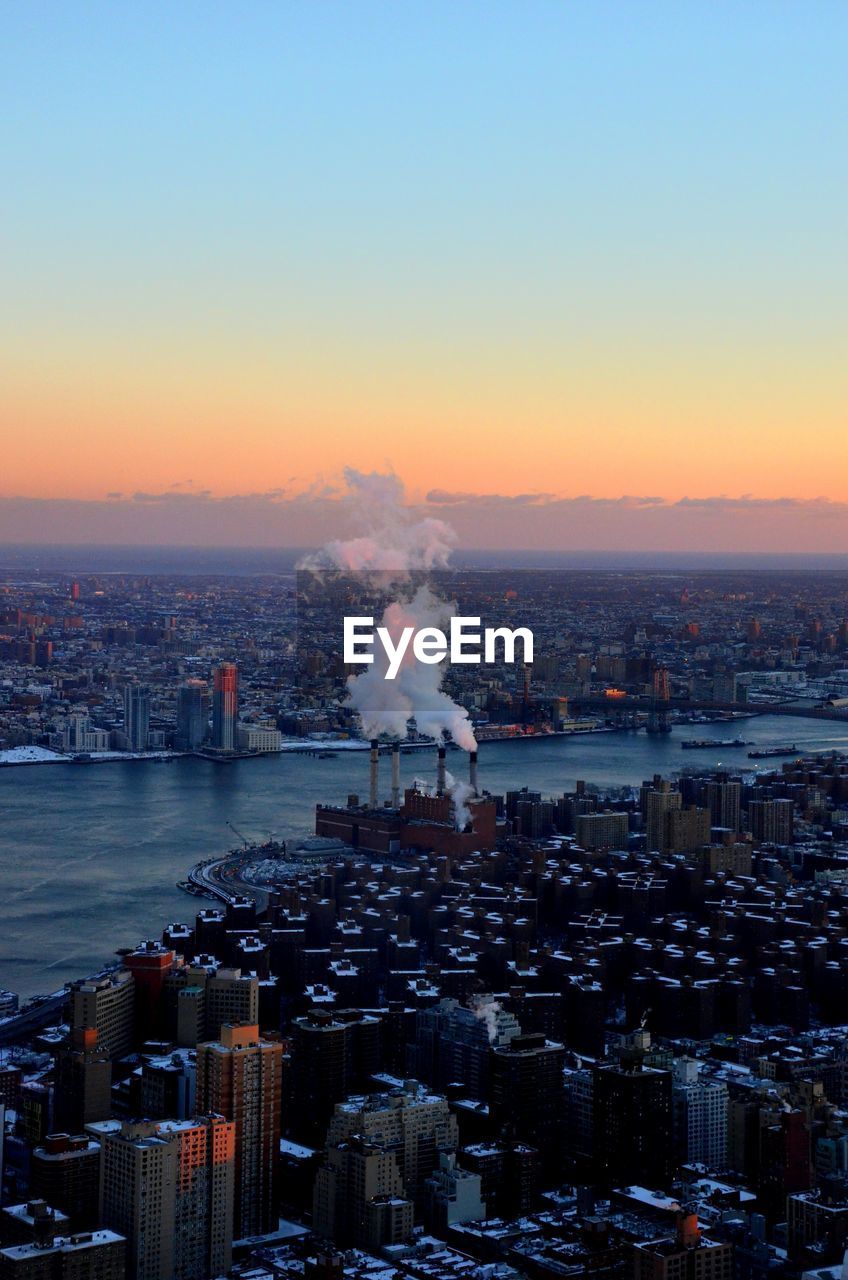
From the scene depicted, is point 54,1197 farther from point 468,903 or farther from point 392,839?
point 392,839

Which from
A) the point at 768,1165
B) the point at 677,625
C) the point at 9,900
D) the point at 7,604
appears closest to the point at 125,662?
the point at 7,604

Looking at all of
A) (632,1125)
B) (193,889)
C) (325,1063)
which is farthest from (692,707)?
(632,1125)

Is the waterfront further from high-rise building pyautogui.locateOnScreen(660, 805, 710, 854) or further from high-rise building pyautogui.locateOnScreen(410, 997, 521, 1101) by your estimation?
→ high-rise building pyautogui.locateOnScreen(660, 805, 710, 854)

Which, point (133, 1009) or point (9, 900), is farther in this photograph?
point (9, 900)

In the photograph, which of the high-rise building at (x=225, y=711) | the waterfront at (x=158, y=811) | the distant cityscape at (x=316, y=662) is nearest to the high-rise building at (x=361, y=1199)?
the waterfront at (x=158, y=811)

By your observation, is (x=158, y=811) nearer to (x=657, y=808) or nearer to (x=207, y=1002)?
(x=657, y=808)

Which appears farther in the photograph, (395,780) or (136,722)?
(136,722)
